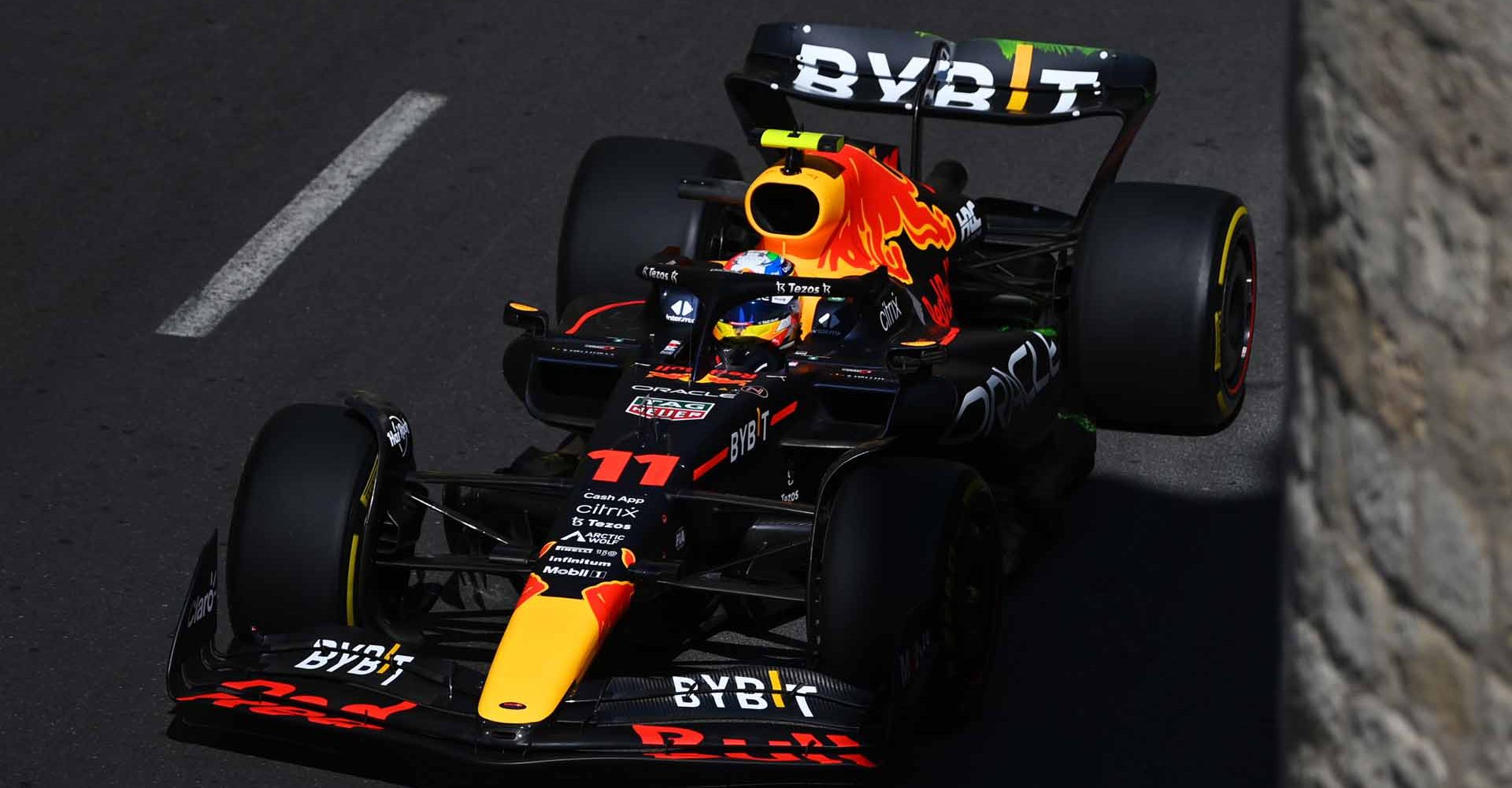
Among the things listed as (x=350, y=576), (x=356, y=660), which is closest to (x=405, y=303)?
(x=350, y=576)

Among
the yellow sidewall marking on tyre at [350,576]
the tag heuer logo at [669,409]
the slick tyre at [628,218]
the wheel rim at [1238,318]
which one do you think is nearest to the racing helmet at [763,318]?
the tag heuer logo at [669,409]

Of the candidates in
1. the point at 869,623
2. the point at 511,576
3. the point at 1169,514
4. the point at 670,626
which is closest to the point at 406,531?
the point at 511,576

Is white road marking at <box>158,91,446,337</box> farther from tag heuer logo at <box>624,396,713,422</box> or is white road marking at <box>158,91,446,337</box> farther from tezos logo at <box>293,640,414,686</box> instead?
tezos logo at <box>293,640,414,686</box>

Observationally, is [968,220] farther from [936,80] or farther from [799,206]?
[799,206]

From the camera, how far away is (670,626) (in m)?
5.57

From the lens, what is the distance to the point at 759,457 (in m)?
5.52

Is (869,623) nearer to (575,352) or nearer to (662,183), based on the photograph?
(575,352)

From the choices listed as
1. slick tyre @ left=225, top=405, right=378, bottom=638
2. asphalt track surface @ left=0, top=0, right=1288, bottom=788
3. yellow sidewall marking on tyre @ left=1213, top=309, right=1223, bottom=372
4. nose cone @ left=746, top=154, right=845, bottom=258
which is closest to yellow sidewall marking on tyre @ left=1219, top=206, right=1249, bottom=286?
yellow sidewall marking on tyre @ left=1213, top=309, right=1223, bottom=372

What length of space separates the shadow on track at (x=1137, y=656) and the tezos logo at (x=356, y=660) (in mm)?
1349

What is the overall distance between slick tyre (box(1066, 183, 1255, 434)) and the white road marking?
139 inches

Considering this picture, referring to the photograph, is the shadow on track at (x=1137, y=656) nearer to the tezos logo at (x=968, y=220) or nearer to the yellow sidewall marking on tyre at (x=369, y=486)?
the tezos logo at (x=968, y=220)

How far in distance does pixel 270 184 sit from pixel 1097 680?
4920 mm

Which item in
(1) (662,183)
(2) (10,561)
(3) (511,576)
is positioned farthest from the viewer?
(1) (662,183)

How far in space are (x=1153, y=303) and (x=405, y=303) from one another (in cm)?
317
